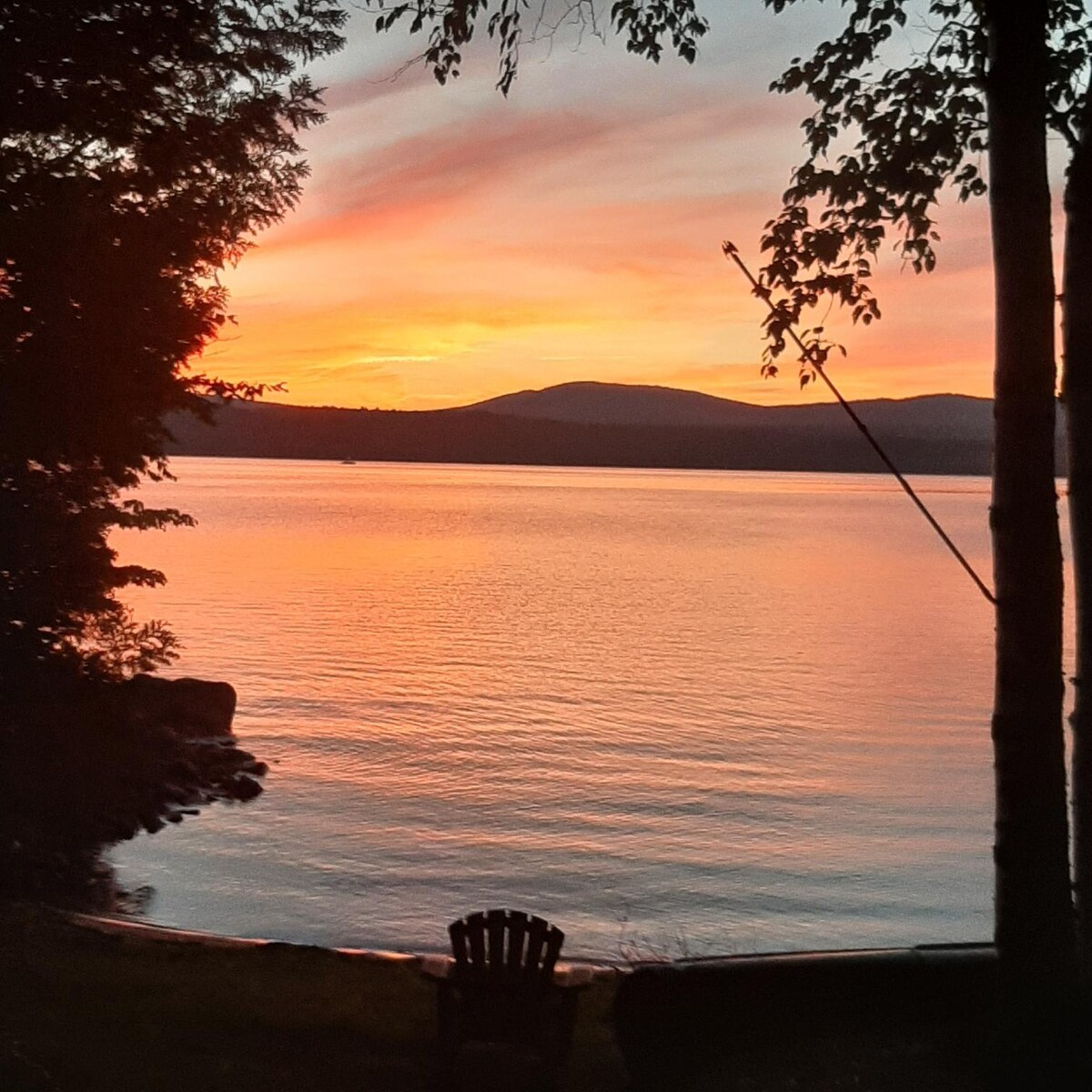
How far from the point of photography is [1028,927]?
639 centimetres

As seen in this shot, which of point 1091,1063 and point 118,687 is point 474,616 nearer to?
point 118,687

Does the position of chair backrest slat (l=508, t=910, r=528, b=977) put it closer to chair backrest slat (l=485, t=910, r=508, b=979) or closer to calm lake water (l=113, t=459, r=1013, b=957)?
chair backrest slat (l=485, t=910, r=508, b=979)

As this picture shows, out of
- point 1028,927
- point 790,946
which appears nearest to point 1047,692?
point 1028,927

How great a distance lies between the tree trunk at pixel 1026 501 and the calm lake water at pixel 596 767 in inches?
259

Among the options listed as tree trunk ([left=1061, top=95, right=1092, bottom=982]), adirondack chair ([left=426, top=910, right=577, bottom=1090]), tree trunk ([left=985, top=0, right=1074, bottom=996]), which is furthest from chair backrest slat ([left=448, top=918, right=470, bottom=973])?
tree trunk ([left=1061, top=95, right=1092, bottom=982])

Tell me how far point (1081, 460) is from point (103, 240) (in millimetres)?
11749

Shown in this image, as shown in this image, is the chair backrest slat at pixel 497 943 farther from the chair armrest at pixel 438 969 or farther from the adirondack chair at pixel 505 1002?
the chair armrest at pixel 438 969

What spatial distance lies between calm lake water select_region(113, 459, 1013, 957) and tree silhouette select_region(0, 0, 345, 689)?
456cm

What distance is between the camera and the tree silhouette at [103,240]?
1387 cm

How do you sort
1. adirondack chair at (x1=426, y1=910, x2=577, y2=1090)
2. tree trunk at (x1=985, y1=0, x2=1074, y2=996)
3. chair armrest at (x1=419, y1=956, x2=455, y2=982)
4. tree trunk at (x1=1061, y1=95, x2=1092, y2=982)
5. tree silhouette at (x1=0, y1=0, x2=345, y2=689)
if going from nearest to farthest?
tree trunk at (x1=985, y1=0, x2=1074, y2=996)
tree trunk at (x1=1061, y1=95, x2=1092, y2=982)
adirondack chair at (x1=426, y1=910, x2=577, y2=1090)
chair armrest at (x1=419, y1=956, x2=455, y2=982)
tree silhouette at (x1=0, y1=0, x2=345, y2=689)

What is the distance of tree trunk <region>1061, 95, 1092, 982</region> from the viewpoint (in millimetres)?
6383

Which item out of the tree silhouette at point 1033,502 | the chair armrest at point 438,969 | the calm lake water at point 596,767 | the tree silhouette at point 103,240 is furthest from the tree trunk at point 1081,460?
the tree silhouette at point 103,240

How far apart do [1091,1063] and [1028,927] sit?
0.66 meters

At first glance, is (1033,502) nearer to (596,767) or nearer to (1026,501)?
(1026,501)
